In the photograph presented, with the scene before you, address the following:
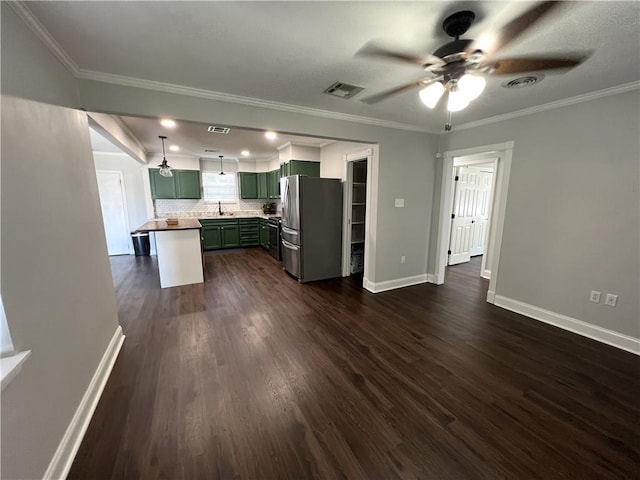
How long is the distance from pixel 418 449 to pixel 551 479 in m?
0.65

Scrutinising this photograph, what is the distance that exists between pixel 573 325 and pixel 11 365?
14.5 ft

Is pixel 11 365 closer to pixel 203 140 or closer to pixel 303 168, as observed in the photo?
pixel 203 140

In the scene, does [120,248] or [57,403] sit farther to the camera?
[120,248]

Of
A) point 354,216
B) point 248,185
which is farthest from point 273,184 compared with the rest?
point 354,216

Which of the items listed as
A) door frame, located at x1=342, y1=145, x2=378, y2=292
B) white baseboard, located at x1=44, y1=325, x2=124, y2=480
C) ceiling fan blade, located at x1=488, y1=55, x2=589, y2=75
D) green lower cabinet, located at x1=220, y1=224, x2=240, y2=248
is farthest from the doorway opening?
green lower cabinet, located at x1=220, y1=224, x2=240, y2=248

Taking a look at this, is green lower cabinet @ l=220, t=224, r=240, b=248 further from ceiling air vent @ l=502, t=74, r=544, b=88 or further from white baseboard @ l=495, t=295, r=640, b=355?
ceiling air vent @ l=502, t=74, r=544, b=88

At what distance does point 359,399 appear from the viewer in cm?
182

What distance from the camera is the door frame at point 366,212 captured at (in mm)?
3693

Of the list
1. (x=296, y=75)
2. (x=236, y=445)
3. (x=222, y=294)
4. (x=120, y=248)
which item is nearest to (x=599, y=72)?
(x=296, y=75)

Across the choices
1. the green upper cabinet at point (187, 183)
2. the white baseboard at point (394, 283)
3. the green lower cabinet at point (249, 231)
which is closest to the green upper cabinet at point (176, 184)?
the green upper cabinet at point (187, 183)

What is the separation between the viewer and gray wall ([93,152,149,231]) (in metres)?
5.80

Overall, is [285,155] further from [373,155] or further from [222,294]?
[222,294]

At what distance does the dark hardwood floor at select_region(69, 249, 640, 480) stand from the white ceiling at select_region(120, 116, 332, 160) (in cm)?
269

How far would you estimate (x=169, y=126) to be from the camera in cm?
377
